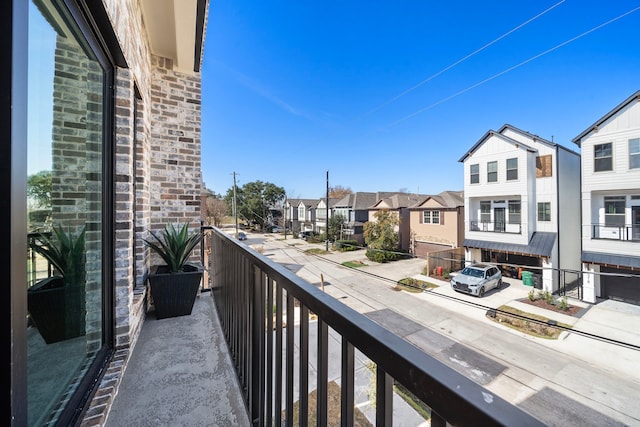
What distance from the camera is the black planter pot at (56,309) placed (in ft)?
2.65

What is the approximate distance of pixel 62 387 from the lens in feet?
3.18

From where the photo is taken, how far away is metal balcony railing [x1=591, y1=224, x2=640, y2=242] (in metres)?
7.82

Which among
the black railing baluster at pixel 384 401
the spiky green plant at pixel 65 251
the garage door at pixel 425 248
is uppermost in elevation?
the spiky green plant at pixel 65 251

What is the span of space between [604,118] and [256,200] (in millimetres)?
25030

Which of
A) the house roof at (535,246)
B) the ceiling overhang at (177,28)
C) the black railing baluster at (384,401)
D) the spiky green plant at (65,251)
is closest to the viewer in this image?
the black railing baluster at (384,401)

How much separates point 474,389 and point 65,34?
63.2 inches

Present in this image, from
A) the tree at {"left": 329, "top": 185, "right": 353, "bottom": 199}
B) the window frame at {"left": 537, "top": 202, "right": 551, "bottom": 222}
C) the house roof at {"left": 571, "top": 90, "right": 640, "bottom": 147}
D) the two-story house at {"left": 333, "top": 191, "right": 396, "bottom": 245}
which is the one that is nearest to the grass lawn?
the window frame at {"left": 537, "top": 202, "right": 551, "bottom": 222}

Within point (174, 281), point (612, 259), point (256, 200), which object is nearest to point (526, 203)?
point (612, 259)

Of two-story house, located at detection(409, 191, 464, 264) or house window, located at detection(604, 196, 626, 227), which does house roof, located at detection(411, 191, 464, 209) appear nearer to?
two-story house, located at detection(409, 191, 464, 264)

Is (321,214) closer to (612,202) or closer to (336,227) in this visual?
(336,227)

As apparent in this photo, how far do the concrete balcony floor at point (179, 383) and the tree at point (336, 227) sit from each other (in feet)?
57.9

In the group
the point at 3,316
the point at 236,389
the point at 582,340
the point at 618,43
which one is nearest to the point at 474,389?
the point at 3,316

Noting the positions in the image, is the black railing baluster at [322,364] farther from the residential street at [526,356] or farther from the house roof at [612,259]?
the house roof at [612,259]

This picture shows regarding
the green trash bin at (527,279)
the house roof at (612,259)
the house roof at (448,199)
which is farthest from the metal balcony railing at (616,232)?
the house roof at (448,199)
